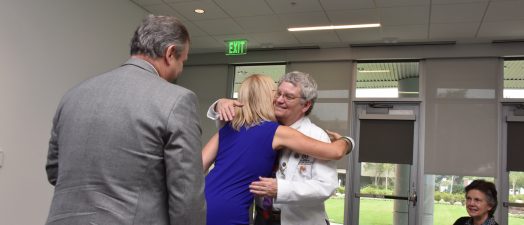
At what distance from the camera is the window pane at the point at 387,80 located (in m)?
6.91

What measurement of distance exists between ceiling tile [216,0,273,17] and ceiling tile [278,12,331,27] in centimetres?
32

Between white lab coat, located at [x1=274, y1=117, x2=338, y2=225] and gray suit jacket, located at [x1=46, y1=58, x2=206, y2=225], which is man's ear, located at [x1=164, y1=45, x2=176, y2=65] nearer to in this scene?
gray suit jacket, located at [x1=46, y1=58, x2=206, y2=225]

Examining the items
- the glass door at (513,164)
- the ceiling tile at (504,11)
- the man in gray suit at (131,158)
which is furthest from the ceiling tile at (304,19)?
the man in gray suit at (131,158)

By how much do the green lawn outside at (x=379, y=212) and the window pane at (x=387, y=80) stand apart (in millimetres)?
1749

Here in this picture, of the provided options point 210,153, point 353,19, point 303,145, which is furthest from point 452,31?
point 210,153

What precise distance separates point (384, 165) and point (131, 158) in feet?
20.4

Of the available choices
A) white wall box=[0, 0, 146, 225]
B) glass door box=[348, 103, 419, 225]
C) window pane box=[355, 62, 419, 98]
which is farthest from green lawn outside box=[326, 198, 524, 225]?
white wall box=[0, 0, 146, 225]

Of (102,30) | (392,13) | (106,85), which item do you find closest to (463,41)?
(392,13)

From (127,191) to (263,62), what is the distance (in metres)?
6.71

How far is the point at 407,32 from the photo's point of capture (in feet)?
20.2

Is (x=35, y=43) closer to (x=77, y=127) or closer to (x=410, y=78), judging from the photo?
(x=77, y=127)

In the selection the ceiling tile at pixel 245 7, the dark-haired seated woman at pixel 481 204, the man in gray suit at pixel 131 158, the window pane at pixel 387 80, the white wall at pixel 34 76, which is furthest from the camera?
the window pane at pixel 387 80

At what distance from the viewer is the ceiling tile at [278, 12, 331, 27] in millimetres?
5627

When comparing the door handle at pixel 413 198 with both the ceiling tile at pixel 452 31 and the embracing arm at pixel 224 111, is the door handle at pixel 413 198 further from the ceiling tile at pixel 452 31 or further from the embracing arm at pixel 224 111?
the embracing arm at pixel 224 111
